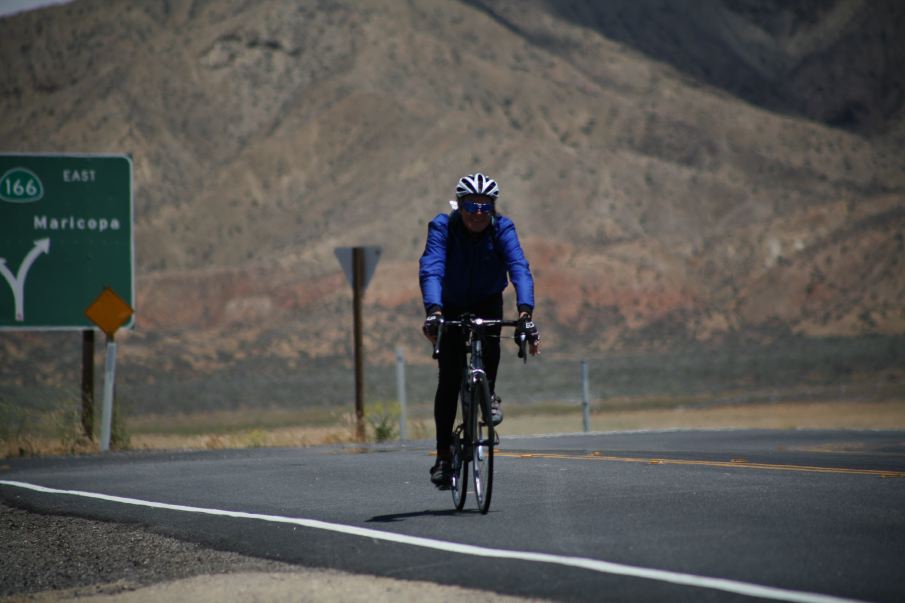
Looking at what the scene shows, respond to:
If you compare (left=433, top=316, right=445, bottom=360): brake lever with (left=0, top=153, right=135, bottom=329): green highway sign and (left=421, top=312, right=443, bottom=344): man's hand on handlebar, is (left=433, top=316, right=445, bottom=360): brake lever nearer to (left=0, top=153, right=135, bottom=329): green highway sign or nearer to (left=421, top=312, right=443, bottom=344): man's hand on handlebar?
(left=421, top=312, right=443, bottom=344): man's hand on handlebar

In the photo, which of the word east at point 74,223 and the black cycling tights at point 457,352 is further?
the word east at point 74,223

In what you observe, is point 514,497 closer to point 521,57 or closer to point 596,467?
point 596,467

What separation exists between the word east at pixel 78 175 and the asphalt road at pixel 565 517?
7.29 m

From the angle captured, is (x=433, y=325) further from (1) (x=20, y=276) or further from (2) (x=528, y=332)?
(1) (x=20, y=276)

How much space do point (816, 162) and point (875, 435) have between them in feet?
254

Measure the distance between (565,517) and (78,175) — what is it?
48.4ft

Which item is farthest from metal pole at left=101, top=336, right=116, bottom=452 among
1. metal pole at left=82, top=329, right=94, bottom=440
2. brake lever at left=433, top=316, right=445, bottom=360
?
brake lever at left=433, top=316, right=445, bottom=360

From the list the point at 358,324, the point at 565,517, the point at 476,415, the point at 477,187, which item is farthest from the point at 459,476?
the point at 358,324

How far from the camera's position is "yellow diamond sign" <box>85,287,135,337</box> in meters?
20.9

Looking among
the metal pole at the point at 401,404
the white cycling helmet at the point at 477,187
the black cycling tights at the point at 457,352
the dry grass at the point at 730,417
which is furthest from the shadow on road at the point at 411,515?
the dry grass at the point at 730,417

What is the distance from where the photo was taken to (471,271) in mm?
9828

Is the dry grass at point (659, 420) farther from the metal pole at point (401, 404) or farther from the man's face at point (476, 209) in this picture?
the man's face at point (476, 209)

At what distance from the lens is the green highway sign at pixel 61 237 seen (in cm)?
2184

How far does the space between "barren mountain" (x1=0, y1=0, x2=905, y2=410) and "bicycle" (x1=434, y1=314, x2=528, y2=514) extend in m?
61.8
